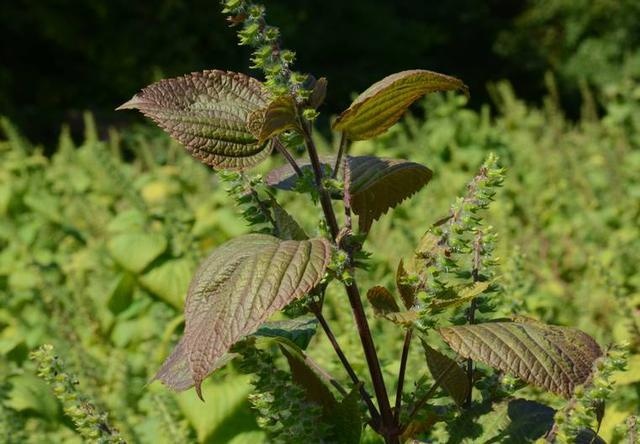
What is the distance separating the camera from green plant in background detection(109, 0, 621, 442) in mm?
1009

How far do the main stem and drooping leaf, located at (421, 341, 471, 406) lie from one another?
7 centimetres

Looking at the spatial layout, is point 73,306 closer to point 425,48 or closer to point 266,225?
point 266,225

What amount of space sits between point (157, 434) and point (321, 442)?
752 millimetres

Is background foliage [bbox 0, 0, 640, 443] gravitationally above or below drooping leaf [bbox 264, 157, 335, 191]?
below

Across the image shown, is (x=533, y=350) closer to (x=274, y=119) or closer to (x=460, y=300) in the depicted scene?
(x=460, y=300)

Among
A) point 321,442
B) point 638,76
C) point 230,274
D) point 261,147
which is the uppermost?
point 261,147

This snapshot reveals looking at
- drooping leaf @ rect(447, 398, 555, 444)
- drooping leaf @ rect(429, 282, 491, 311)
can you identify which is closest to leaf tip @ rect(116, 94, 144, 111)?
drooping leaf @ rect(429, 282, 491, 311)

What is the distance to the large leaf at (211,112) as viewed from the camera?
1.08 metres

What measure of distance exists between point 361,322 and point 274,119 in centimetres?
28

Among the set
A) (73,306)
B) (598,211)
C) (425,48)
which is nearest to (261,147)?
(73,306)

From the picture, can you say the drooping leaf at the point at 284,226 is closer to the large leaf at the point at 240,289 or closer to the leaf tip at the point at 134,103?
the large leaf at the point at 240,289

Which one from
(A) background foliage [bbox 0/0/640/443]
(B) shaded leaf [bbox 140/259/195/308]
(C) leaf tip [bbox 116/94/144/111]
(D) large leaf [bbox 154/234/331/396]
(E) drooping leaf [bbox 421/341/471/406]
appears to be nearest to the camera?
(D) large leaf [bbox 154/234/331/396]

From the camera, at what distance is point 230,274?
1.02 meters

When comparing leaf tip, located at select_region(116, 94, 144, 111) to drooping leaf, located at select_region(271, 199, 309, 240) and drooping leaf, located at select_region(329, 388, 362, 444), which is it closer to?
drooping leaf, located at select_region(271, 199, 309, 240)
